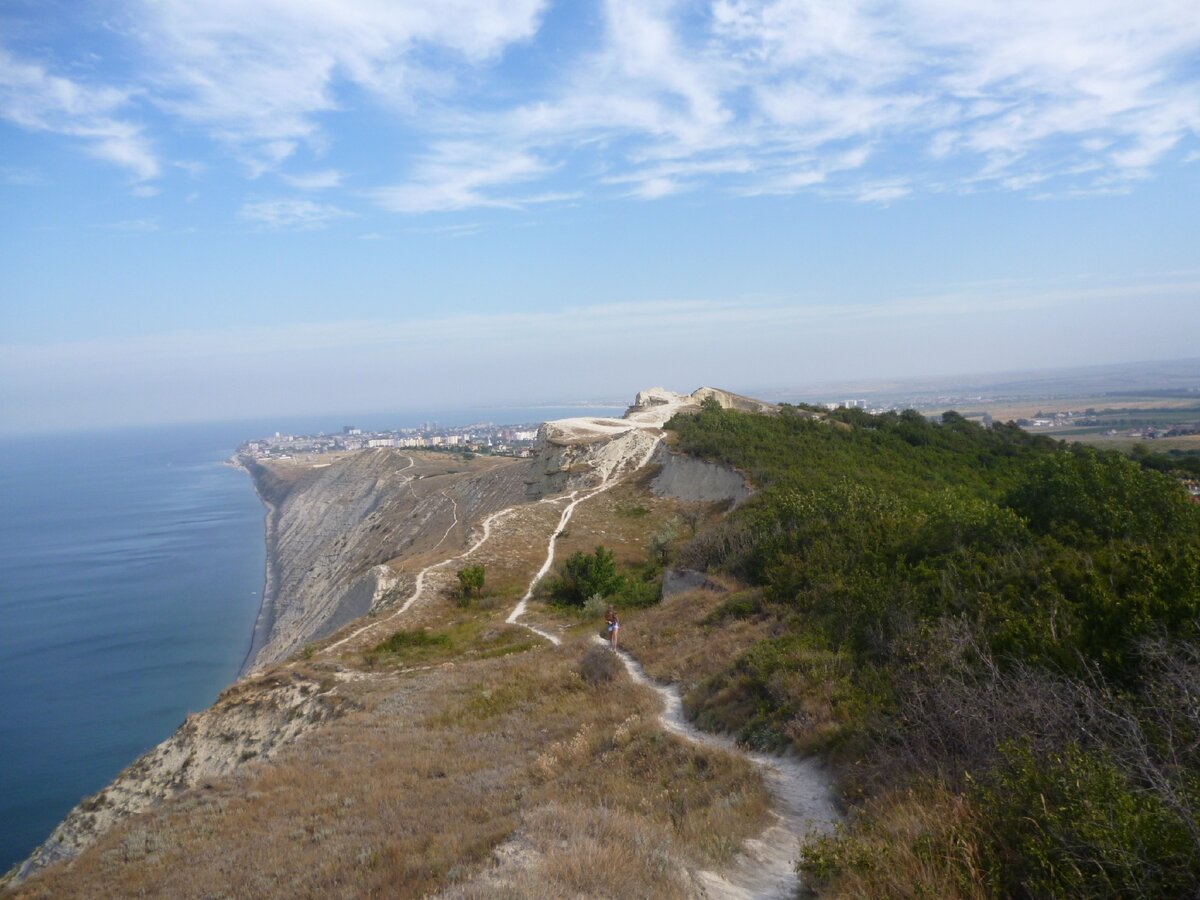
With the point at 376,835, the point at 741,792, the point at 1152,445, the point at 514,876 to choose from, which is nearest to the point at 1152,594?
the point at 741,792

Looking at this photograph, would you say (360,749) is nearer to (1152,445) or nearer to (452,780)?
(452,780)

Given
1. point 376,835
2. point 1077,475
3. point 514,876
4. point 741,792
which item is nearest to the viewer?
point 514,876

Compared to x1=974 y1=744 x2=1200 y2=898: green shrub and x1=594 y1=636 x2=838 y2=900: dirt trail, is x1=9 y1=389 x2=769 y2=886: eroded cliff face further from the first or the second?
x1=974 y1=744 x2=1200 y2=898: green shrub

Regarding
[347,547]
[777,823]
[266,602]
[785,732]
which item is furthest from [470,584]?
[266,602]

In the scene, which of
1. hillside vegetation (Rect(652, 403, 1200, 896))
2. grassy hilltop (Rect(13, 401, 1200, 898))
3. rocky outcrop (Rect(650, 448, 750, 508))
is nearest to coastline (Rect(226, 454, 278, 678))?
rocky outcrop (Rect(650, 448, 750, 508))

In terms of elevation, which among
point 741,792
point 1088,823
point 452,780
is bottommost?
point 452,780

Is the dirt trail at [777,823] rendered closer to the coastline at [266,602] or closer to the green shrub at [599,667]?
the green shrub at [599,667]

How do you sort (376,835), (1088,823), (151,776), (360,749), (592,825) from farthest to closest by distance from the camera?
(151,776) < (360,749) < (376,835) < (592,825) < (1088,823)

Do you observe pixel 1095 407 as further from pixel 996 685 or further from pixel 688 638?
pixel 996 685
